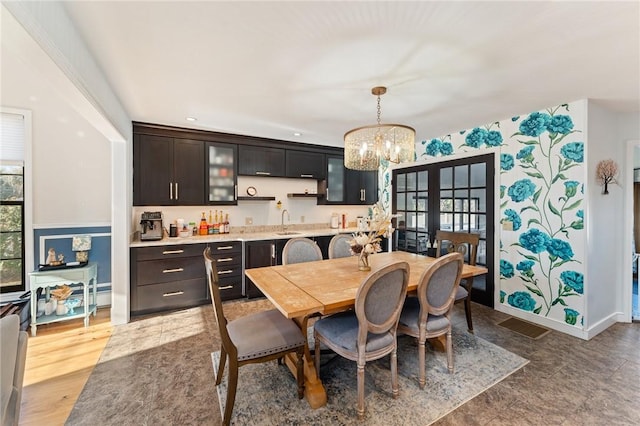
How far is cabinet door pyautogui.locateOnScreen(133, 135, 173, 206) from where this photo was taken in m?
3.52

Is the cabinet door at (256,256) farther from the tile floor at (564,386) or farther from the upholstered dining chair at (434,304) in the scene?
the tile floor at (564,386)

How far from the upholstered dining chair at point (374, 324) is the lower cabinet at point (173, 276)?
7.32 ft

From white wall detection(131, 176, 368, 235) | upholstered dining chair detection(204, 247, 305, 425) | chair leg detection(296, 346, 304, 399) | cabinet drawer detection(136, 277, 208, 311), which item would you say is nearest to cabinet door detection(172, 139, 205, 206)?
white wall detection(131, 176, 368, 235)

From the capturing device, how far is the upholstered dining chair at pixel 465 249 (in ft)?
9.27

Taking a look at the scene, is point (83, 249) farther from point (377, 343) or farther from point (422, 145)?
point (422, 145)

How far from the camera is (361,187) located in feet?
17.2

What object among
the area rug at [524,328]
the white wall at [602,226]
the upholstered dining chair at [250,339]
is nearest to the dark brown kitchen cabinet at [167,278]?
the upholstered dining chair at [250,339]

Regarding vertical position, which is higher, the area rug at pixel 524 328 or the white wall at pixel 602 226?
the white wall at pixel 602 226

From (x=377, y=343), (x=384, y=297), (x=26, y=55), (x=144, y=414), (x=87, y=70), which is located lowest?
(x=144, y=414)

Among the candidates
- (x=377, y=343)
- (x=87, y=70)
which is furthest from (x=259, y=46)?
(x=377, y=343)

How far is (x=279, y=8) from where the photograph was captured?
149 cm

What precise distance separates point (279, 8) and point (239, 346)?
2.03 meters

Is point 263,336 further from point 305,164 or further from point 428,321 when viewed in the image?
point 305,164

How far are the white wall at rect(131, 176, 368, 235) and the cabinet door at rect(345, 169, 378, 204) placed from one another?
0.41m
